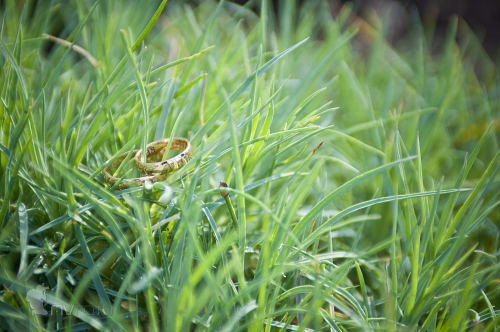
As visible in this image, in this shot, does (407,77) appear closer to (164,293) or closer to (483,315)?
(483,315)

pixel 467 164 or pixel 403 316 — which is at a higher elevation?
pixel 467 164

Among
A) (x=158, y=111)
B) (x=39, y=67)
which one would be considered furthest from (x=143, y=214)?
(x=39, y=67)

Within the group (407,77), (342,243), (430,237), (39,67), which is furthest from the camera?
(407,77)

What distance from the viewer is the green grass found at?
0.49 metres

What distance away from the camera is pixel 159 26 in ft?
4.76

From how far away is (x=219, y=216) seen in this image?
0.67 m

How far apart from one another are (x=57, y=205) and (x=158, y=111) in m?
0.21

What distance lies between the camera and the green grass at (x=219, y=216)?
49 cm

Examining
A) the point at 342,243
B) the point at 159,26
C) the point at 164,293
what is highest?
the point at 159,26

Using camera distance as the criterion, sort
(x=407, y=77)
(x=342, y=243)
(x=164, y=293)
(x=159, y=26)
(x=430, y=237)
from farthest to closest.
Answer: (x=159, y=26) < (x=407, y=77) < (x=342, y=243) < (x=430, y=237) < (x=164, y=293)

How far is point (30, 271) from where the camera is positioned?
53 cm

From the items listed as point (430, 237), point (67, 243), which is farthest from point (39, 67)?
point (430, 237)

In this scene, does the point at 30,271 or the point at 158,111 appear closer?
the point at 30,271

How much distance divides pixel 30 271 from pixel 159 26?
109 centimetres
